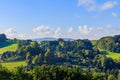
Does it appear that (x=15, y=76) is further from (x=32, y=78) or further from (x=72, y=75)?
(x=72, y=75)

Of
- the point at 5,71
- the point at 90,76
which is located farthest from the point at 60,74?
the point at 5,71

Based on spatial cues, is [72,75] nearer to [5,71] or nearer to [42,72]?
[42,72]

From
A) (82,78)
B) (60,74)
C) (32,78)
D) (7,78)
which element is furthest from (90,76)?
(7,78)

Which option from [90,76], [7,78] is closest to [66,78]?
[90,76]

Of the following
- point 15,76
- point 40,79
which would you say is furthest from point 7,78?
point 40,79

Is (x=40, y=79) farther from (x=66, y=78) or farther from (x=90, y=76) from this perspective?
(x=90, y=76)
